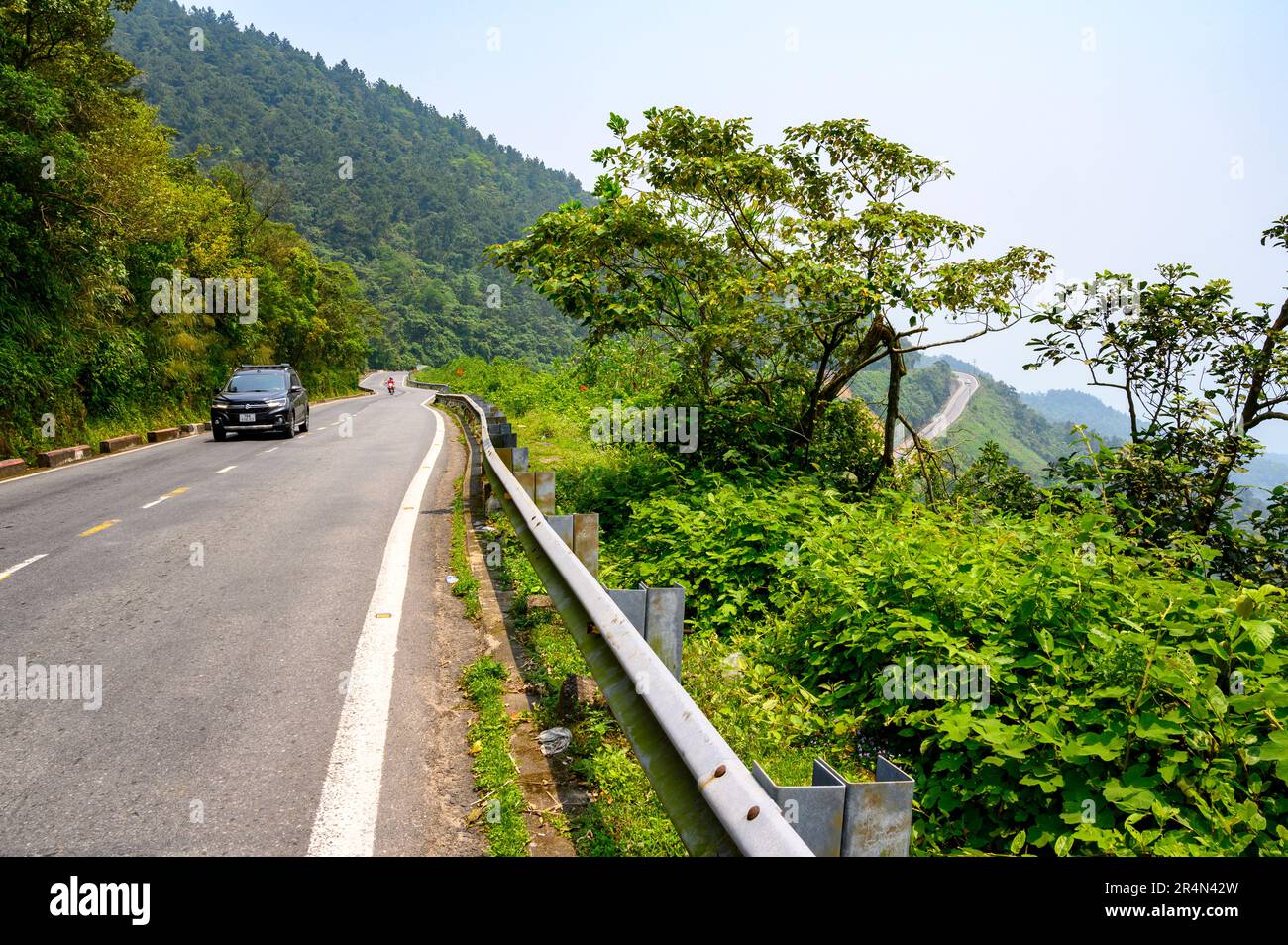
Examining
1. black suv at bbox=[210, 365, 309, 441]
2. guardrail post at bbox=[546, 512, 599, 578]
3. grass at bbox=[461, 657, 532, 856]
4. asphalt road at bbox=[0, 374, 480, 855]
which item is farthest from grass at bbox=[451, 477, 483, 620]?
black suv at bbox=[210, 365, 309, 441]

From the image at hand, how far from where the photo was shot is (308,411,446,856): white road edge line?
9.98ft

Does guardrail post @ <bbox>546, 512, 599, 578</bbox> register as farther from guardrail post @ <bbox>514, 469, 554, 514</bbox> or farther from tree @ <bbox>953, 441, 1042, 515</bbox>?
tree @ <bbox>953, 441, 1042, 515</bbox>

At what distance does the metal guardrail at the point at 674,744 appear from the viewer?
1.98 m

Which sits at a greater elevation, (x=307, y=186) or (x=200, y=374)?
(x=307, y=186)

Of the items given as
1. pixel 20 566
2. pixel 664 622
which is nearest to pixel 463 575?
pixel 664 622

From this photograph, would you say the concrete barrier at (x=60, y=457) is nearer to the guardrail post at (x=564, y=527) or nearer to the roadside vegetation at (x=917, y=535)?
the roadside vegetation at (x=917, y=535)

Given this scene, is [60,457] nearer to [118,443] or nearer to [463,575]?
[118,443]

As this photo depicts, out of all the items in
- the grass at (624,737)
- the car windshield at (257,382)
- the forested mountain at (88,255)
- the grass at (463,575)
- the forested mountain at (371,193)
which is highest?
the forested mountain at (371,193)

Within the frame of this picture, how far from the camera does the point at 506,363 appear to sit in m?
45.4

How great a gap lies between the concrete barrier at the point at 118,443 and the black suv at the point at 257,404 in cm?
181

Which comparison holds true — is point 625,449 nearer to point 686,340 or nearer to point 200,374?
point 686,340

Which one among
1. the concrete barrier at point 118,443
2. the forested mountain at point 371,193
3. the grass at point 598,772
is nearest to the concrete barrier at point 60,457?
the concrete barrier at point 118,443
